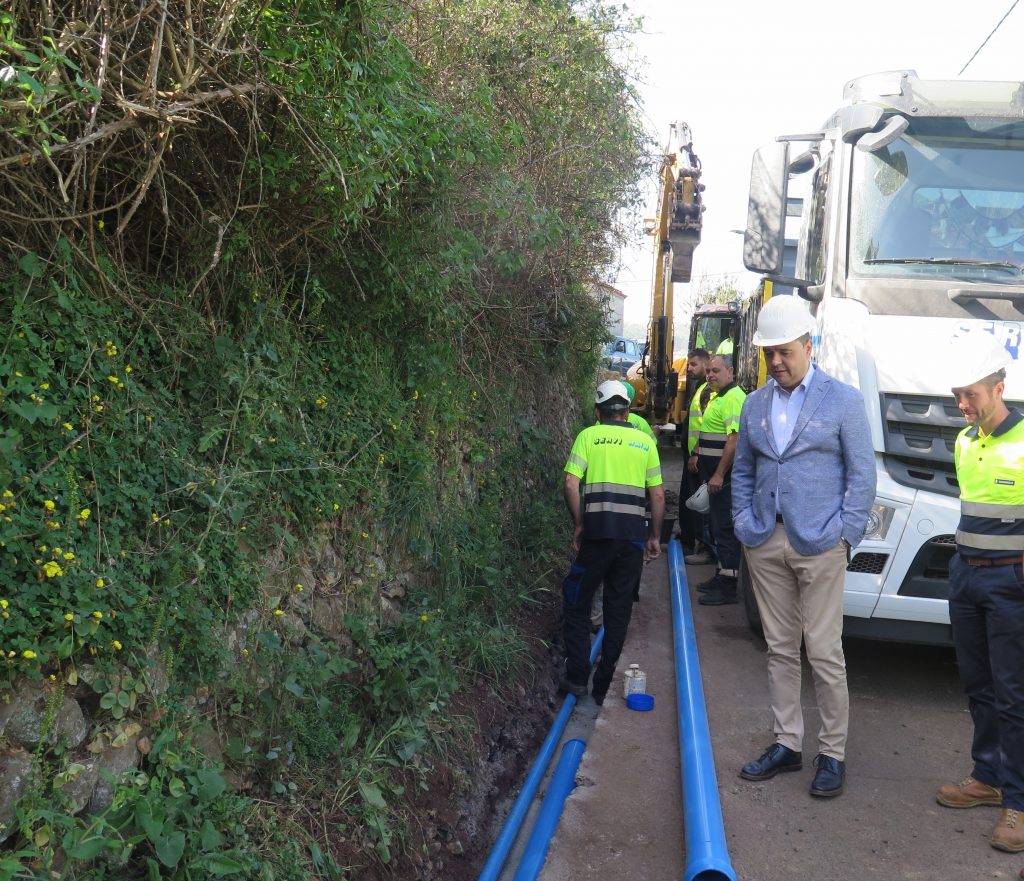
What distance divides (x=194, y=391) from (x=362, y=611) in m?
1.43

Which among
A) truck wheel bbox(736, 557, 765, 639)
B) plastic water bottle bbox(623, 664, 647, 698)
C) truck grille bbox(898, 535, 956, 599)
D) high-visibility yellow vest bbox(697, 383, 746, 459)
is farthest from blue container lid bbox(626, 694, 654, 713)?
high-visibility yellow vest bbox(697, 383, 746, 459)

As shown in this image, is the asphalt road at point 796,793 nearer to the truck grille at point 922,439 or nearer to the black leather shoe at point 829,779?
the black leather shoe at point 829,779

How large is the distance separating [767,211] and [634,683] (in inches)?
125

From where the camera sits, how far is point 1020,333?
5.18 meters

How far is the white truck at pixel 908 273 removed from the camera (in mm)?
5254

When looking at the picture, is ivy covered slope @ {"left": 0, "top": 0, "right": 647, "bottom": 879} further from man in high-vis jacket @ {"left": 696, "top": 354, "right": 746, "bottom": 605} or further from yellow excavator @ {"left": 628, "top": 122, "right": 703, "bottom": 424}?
yellow excavator @ {"left": 628, "top": 122, "right": 703, "bottom": 424}

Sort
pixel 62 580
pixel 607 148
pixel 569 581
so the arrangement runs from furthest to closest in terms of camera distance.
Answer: pixel 607 148 < pixel 569 581 < pixel 62 580

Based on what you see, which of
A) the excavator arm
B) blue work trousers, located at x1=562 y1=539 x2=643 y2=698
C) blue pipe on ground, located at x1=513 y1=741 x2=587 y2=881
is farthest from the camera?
the excavator arm

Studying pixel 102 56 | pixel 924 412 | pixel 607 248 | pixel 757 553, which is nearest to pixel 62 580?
pixel 102 56

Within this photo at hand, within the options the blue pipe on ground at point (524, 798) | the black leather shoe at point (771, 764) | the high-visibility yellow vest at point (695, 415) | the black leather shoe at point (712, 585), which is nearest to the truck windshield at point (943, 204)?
the black leather shoe at point (771, 764)

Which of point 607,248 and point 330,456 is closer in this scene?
point 330,456

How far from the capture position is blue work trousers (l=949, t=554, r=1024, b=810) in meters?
4.04

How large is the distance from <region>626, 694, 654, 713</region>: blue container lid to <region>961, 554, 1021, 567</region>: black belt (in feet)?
7.65

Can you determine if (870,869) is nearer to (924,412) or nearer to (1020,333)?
(924,412)
